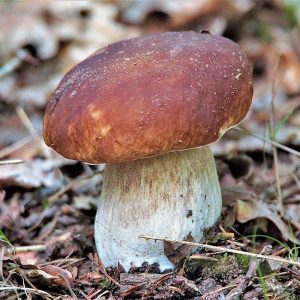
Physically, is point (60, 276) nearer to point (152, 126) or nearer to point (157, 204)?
point (157, 204)

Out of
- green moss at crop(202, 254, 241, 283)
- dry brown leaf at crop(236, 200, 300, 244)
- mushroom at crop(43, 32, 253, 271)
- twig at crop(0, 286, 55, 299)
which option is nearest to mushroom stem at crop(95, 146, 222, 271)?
mushroom at crop(43, 32, 253, 271)

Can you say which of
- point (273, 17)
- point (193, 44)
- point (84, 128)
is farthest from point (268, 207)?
point (273, 17)

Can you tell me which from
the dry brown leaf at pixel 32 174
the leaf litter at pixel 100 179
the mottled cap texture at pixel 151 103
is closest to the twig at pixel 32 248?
the leaf litter at pixel 100 179

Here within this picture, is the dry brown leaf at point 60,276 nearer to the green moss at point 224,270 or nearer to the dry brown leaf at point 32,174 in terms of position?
the green moss at point 224,270

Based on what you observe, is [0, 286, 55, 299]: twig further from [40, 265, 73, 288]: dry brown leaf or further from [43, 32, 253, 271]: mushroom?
[43, 32, 253, 271]: mushroom

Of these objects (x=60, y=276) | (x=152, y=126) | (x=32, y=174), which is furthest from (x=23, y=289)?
(x=32, y=174)

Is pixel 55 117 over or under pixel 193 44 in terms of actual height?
under

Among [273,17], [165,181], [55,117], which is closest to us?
[55,117]

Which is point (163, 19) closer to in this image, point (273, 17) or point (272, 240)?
point (273, 17)
